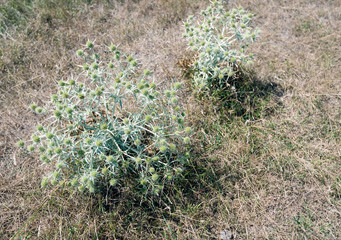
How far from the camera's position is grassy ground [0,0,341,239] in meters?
2.59

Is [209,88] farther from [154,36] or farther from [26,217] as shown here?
[26,217]

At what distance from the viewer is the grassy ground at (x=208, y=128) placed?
2588 mm

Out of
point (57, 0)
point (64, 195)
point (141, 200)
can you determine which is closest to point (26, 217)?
point (64, 195)

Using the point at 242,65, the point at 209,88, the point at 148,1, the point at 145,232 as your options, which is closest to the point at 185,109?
the point at 209,88

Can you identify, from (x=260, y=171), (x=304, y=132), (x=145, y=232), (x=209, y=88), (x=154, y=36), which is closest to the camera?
(x=145, y=232)

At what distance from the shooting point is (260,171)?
2932 millimetres

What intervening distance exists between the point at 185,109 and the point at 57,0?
3466mm

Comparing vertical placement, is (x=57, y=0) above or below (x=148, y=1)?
above

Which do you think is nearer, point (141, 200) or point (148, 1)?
point (141, 200)

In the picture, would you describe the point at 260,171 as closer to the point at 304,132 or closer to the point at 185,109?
the point at 304,132

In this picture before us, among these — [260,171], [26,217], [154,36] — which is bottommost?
[260,171]

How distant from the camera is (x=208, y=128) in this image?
3.16 metres

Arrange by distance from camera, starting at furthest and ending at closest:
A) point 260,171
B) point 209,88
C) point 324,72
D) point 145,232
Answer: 1. point 324,72
2. point 209,88
3. point 260,171
4. point 145,232

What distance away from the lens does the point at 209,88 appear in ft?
11.4
